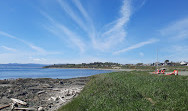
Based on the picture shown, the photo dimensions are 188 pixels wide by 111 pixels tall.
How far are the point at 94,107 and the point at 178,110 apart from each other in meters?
4.93

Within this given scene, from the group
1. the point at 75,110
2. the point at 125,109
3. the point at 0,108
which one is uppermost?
the point at 125,109

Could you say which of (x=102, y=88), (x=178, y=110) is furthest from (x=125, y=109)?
(x=102, y=88)

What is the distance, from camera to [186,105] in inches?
323

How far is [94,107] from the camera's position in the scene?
905 cm

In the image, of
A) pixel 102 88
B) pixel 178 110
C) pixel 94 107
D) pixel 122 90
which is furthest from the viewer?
pixel 102 88

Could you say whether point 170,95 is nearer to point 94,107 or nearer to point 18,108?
point 94,107

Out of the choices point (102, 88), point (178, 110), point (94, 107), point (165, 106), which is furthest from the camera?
point (102, 88)

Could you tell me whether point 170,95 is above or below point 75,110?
above

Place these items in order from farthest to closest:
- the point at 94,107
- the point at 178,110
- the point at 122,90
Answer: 1. the point at 122,90
2. the point at 94,107
3. the point at 178,110

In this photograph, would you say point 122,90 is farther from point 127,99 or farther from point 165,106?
point 165,106

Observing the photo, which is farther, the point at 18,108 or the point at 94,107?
the point at 18,108

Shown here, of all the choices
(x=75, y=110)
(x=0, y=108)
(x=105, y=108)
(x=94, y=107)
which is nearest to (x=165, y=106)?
(x=105, y=108)

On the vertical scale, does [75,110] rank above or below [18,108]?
above

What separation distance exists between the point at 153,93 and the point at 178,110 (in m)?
2.92
